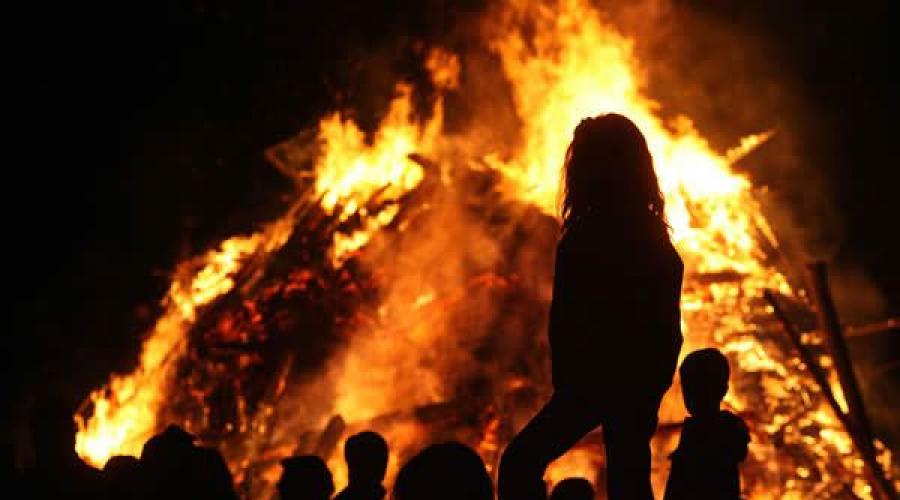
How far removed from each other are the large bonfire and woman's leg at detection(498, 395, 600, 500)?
5761mm

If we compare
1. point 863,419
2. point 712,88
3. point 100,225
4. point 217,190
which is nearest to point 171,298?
point 217,190

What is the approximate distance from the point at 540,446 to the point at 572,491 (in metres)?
1.38

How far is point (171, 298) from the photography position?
1053 centimetres

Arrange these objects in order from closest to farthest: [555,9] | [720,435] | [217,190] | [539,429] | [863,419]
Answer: [539,429] < [720,435] < [863,419] < [555,9] < [217,190]

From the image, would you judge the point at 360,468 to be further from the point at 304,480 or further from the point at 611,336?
the point at 611,336

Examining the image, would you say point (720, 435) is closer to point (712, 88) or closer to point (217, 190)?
point (712, 88)

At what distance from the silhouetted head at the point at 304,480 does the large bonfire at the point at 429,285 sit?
188 inches

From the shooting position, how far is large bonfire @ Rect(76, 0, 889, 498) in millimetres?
8930

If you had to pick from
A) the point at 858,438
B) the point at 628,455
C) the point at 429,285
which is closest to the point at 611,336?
the point at 628,455

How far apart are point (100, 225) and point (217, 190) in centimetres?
321

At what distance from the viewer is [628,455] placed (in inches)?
107

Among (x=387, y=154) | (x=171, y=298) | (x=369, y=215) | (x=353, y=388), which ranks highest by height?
(x=387, y=154)

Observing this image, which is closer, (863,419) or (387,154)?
(863,419)

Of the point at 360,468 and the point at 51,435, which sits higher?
the point at 51,435
